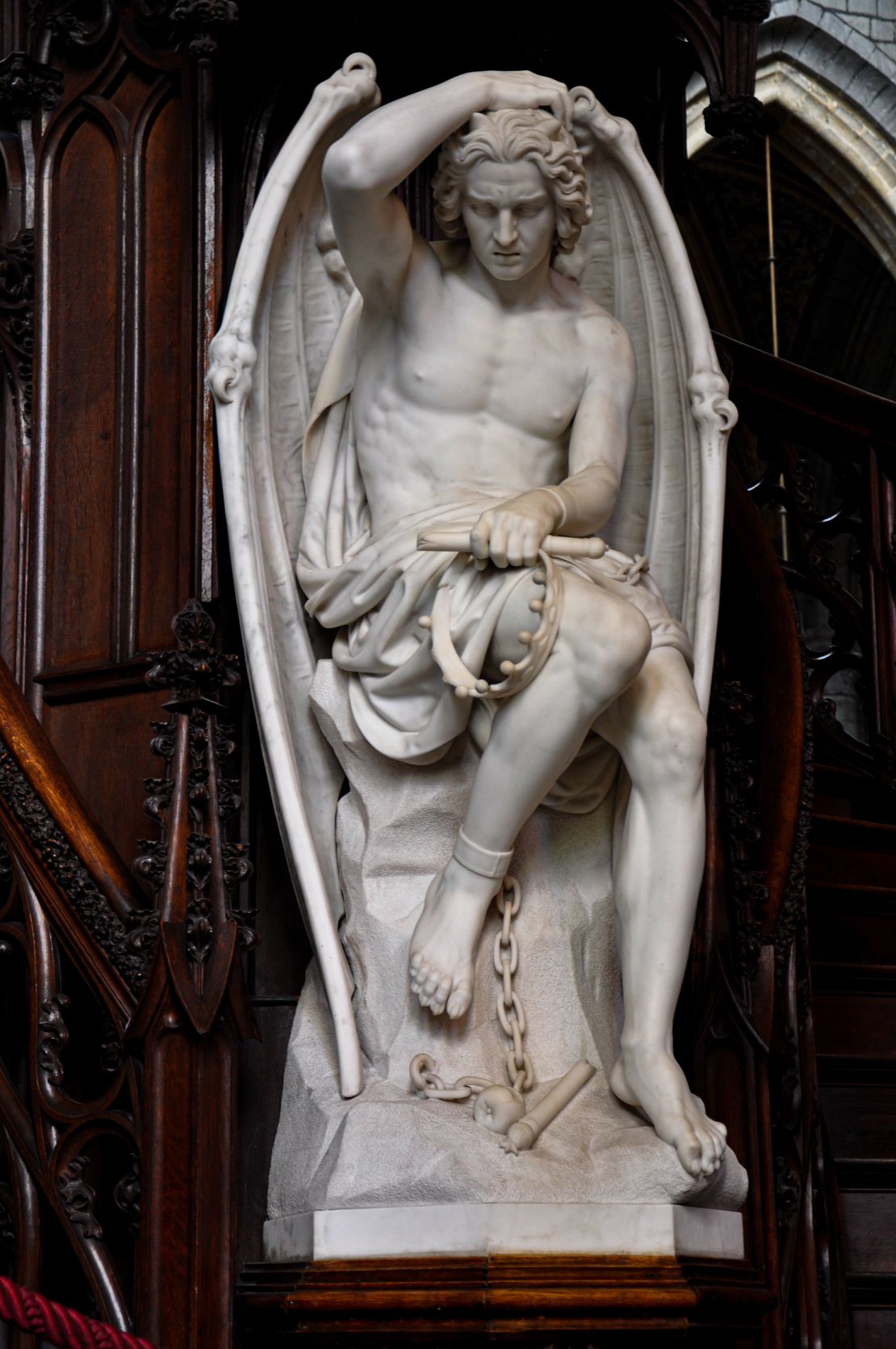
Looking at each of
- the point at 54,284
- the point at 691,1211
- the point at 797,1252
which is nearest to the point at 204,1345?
the point at 691,1211

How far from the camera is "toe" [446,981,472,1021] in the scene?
10.4 feet

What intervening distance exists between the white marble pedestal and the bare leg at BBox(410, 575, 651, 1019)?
35cm

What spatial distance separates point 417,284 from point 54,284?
91 centimetres

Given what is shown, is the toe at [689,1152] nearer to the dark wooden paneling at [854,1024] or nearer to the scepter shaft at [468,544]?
the scepter shaft at [468,544]

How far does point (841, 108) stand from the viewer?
877cm

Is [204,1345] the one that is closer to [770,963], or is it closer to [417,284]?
[770,963]

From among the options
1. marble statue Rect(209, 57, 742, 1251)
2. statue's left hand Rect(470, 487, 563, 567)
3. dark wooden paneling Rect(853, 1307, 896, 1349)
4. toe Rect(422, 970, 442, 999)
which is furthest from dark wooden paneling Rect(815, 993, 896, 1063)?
statue's left hand Rect(470, 487, 563, 567)

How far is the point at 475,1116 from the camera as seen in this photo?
3.08 meters

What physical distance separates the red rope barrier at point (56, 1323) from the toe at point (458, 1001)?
2.30ft

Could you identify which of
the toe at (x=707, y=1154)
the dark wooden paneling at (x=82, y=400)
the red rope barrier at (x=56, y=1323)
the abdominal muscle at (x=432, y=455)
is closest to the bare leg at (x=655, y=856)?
the toe at (x=707, y=1154)

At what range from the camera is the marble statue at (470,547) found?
3.14 metres

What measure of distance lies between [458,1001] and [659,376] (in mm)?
1234

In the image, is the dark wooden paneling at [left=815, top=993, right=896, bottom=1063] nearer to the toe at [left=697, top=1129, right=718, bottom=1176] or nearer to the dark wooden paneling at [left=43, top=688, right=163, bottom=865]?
the toe at [left=697, top=1129, right=718, bottom=1176]

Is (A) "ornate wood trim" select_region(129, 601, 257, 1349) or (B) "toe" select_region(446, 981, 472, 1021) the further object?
(B) "toe" select_region(446, 981, 472, 1021)
